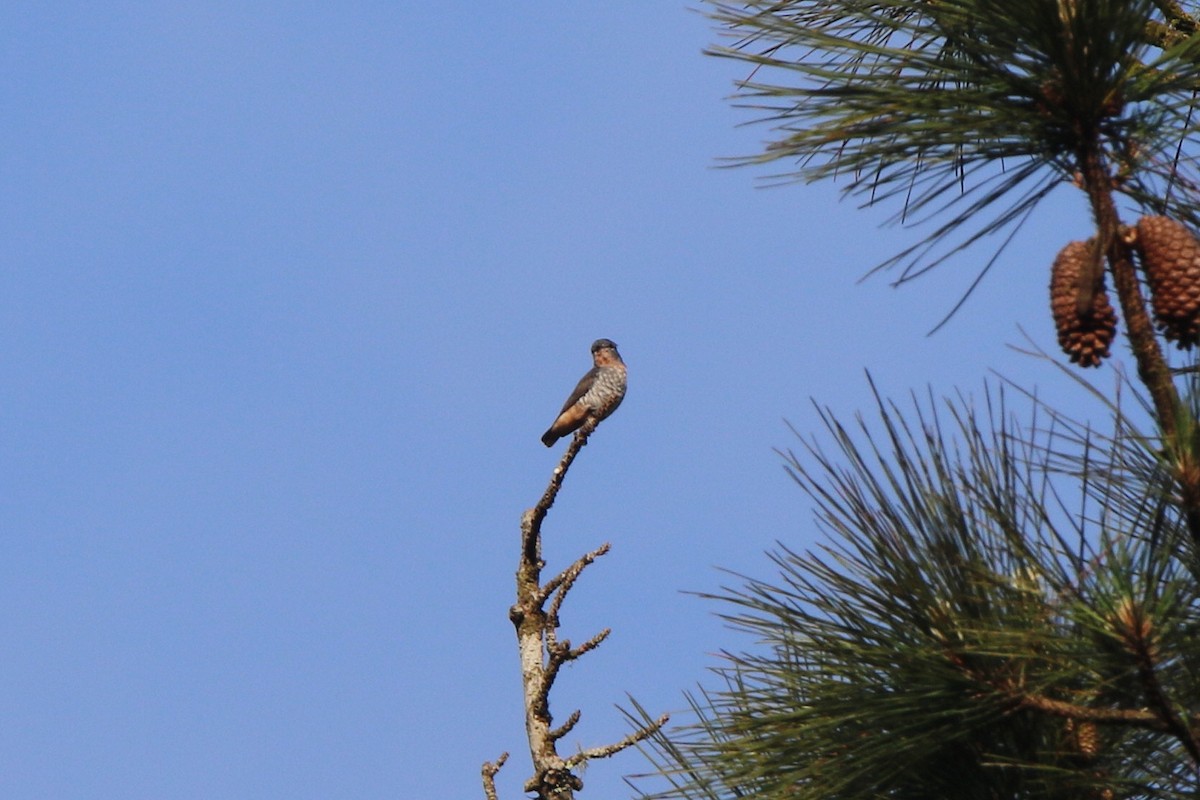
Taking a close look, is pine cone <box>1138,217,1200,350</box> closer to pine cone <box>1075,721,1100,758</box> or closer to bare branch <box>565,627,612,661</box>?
pine cone <box>1075,721,1100,758</box>

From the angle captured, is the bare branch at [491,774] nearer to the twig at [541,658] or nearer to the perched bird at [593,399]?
the twig at [541,658]

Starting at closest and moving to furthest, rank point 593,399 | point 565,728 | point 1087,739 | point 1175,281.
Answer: point 1175,281, point 1087,739, point 565,728, point 593,399

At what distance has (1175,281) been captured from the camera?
2.04 metres

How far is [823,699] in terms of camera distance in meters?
2.53

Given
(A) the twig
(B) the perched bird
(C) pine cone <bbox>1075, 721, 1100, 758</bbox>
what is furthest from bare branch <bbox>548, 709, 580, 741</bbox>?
(B) the perched bird

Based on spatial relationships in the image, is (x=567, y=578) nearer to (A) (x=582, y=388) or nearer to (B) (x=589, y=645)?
(B) (x=589, y=645)

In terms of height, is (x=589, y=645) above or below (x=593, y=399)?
below

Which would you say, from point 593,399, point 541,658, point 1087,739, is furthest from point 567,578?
point 593,399

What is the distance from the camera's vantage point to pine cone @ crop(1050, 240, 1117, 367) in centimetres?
205

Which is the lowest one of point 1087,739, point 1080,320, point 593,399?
point 1087,739

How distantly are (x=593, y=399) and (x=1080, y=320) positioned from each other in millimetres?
7771

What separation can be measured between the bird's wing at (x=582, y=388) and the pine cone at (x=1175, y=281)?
7808mm

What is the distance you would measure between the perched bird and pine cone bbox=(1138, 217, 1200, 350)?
24.8ft

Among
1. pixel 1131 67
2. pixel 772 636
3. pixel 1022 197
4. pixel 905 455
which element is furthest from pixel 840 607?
pixel 1131 67
